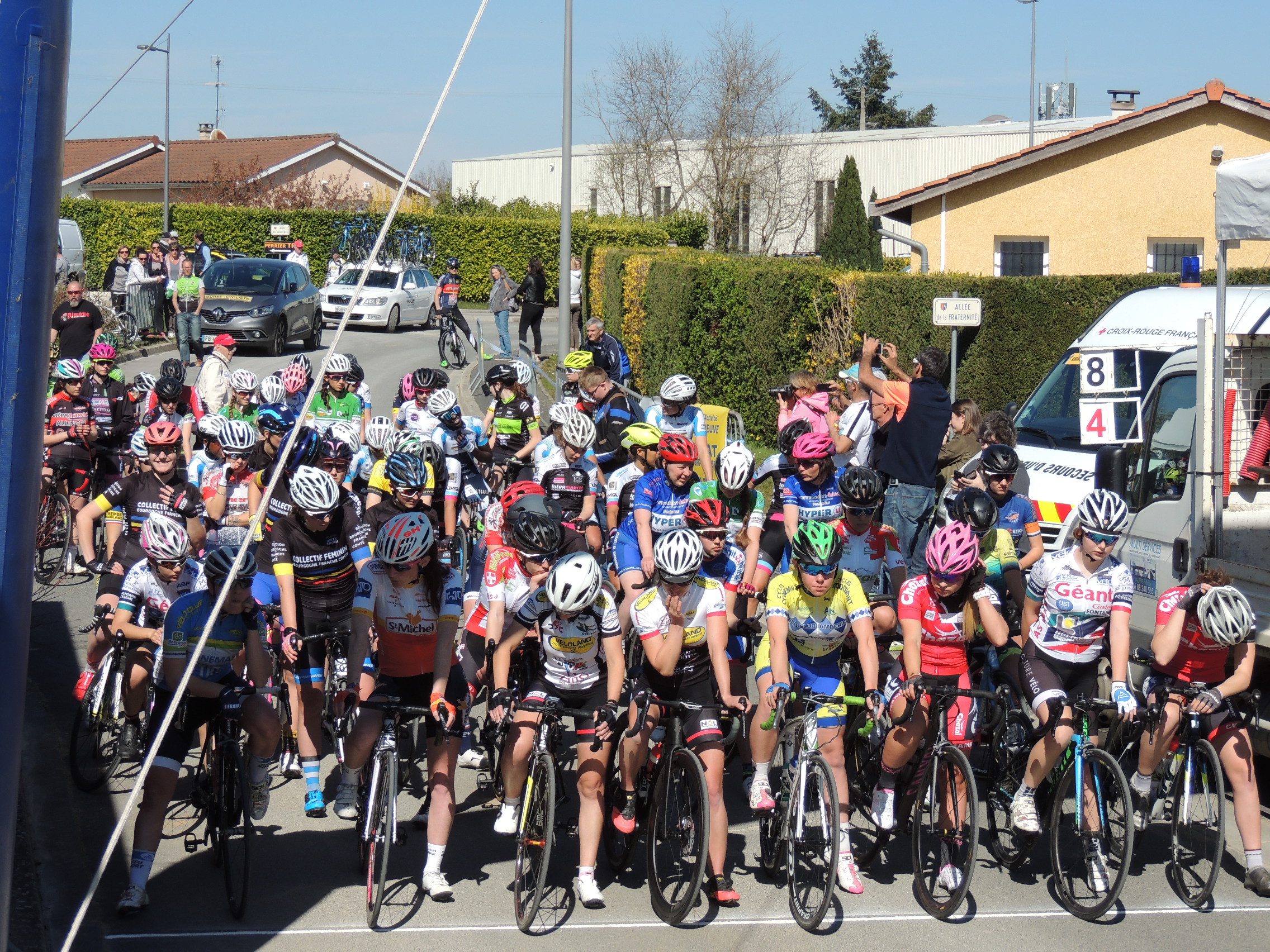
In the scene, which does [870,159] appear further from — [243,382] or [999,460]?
[999,460]

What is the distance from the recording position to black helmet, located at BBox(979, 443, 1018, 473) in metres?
8.67

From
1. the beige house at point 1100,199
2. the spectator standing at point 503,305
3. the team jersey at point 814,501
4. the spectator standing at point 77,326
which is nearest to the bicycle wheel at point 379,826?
the team jersey at point 814,501

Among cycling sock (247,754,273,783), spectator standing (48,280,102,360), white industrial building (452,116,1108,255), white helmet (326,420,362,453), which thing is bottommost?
cycling sock (247,754,273,783)

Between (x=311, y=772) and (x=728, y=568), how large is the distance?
279 cm

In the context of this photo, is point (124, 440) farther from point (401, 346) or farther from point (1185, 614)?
point (401, 346)

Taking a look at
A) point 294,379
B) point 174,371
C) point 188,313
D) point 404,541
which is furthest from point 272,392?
point 188,313

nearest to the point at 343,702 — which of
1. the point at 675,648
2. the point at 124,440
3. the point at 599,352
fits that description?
the point at 675,648

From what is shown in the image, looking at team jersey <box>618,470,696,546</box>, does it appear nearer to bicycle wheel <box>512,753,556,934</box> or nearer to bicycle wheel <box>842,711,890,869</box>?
bicycle wheel <box>842,711,890,869</box>

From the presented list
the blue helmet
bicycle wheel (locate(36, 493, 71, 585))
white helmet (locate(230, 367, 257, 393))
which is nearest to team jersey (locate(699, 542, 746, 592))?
the blue helmet

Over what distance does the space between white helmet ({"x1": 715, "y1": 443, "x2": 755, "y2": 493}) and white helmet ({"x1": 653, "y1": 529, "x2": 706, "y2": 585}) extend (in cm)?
215

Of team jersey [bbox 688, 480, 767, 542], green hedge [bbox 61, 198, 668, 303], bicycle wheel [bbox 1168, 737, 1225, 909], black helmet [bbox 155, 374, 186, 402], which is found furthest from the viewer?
green hedge [bbox 61, 198, 668, 303]

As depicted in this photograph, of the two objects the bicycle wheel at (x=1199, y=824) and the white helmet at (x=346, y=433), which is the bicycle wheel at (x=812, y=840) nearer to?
the bicycle wheel at (x=1199, y=824)

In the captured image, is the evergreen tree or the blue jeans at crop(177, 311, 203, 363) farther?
the evergreen tree

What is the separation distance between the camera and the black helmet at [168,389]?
11.9 metres
